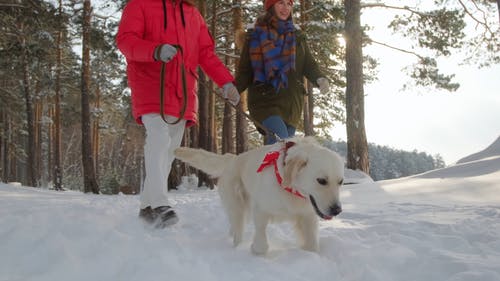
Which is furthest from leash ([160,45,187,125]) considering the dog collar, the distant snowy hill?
the distant snowy hill

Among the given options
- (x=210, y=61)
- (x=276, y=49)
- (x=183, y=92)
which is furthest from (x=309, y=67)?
(x=183, y=92)

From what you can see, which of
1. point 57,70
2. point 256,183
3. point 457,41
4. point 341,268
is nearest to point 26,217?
point 256,183

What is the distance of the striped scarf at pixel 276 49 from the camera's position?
13.1ft

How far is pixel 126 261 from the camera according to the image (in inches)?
85.0

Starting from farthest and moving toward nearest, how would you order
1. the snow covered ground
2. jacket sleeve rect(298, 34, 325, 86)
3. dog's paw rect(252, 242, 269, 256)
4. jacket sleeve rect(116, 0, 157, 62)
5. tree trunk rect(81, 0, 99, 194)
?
tree trunk rect(81, 0, 99, 194) → jacket sleeve rect(298, 34, 325, 86) → jacket sleeve rect(116, 0, 157, 62) → dog's paw rect(252, 242, 269, 256) → the snow covered ground

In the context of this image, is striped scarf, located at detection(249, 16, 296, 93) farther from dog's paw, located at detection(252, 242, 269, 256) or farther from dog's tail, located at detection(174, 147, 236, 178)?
dog's paw, located at detection(252, 242, 269, 256)

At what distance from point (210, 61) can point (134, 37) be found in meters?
0.81

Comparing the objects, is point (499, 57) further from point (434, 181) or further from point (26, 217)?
point (26, 217)

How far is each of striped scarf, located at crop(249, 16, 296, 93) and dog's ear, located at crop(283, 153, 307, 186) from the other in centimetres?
154

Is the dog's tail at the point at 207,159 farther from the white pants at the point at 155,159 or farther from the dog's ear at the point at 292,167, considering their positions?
the dog's ear at the point at 292,167

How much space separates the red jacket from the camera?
344 centimetres

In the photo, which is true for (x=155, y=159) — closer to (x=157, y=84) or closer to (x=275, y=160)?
(x=157, y=84)

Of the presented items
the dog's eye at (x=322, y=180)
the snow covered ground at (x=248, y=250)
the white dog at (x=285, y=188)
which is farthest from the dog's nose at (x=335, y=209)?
the snow covered ground at (x=248, y=250)

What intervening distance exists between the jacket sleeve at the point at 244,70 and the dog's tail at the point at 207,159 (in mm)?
834
